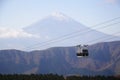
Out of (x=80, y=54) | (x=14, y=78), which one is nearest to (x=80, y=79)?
(x=14, y=78)

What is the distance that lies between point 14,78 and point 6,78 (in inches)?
116

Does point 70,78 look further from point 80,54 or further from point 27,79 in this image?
point 80,54

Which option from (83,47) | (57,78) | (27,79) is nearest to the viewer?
(83,47)

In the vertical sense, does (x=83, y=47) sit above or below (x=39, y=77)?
above

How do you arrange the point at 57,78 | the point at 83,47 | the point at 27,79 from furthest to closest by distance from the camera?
the point at 57,78
the point at 27,79
the point at 83,47

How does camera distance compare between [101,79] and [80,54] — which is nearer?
[80,54]

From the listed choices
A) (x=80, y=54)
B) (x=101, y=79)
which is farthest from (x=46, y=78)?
(x=80, y=54)

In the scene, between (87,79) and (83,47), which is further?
(87,79)

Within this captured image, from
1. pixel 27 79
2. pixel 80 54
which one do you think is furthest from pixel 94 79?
pixel 80 54

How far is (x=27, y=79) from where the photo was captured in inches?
3349

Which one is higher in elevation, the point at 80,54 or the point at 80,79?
the point at 80,54

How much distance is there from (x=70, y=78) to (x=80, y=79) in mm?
4856

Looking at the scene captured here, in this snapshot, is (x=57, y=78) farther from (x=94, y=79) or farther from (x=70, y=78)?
(x=94, y=79)

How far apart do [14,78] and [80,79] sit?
25.1 meters
